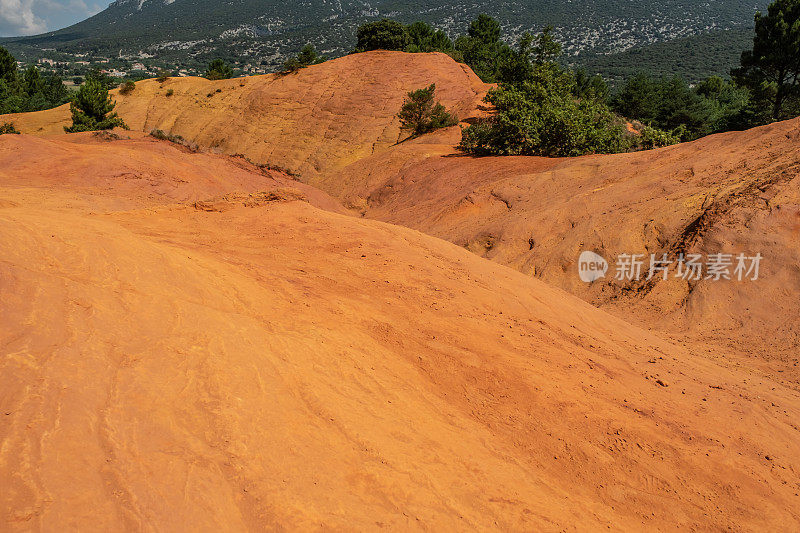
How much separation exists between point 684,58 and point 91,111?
86.1m

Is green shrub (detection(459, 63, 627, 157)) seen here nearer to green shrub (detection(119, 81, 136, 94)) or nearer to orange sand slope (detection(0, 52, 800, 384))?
orange sand slope (detection(0, 52, 800, 384))

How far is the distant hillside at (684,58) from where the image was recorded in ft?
230

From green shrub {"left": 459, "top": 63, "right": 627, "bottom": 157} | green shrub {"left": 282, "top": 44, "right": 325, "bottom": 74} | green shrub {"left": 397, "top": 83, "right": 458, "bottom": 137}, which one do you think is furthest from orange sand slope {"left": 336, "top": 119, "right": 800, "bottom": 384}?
green shrub {"left": 282, "top": 44, "right": 325, "bottom": 74}

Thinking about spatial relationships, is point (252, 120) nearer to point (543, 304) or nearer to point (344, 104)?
point (344, 104)

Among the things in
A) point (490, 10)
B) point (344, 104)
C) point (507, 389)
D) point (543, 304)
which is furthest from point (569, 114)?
point (490, 10)

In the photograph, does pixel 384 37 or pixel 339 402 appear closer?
pixel 339 402

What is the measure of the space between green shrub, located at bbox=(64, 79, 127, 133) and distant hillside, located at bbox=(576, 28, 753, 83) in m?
67.0

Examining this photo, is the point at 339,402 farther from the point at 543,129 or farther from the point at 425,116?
the point at 425,116

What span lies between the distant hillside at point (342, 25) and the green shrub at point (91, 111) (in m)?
82.1

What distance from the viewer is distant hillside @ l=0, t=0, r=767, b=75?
10200 centimetres

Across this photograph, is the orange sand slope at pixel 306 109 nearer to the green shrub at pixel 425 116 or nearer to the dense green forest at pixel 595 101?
the green shrub at pixel 425 116

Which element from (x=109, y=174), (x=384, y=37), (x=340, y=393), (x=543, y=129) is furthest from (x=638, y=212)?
(x=384, y=37)

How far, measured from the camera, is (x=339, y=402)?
3.34m

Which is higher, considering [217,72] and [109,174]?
[217,72]
